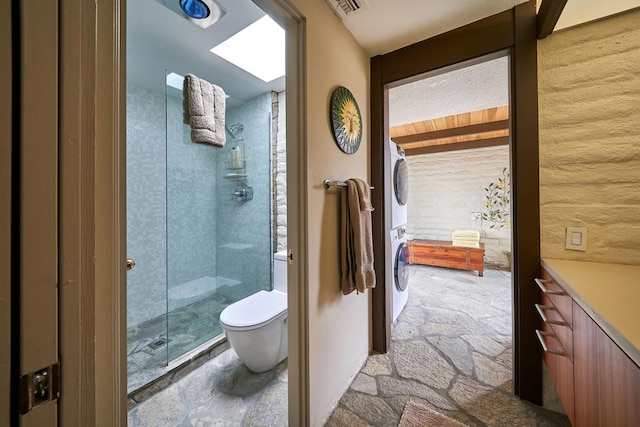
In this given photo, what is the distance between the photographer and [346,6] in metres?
1.43

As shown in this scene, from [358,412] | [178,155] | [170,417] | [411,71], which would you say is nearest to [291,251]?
[358,412]

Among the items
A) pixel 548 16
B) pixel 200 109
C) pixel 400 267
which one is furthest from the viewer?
pixel 400 267

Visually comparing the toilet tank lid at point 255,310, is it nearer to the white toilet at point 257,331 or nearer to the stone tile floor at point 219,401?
the white toilet at point 257,331

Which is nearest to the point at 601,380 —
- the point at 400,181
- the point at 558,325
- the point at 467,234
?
the point at 558,325

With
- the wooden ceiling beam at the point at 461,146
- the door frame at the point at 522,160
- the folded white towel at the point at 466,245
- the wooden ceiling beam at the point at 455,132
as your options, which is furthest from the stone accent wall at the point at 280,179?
the wooden ceiling beam at the point at 461,146

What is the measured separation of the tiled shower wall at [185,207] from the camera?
7.49 ft

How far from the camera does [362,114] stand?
1.83 metres

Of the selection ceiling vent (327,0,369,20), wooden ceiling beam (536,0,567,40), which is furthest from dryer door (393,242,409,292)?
ceiling vent (327,0,369,20)

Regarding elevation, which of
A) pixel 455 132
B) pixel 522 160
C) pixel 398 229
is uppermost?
pixel 455 132

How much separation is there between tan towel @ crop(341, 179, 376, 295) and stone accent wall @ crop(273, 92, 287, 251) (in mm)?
1025

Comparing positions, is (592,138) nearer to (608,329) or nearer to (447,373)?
(608,329)

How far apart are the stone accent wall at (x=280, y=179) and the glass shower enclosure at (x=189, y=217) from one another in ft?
0.30
